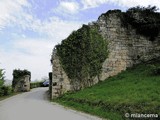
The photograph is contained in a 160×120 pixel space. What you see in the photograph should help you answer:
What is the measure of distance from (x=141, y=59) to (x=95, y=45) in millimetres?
4111

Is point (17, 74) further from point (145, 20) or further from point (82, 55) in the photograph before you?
point (145, 20)

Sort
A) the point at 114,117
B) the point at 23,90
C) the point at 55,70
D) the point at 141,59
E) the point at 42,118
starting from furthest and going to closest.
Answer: the point at 23,90, the point at 141,59, the point at 55,70, the point at 42,118, the point at 114,117

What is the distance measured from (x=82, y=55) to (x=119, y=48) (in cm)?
319

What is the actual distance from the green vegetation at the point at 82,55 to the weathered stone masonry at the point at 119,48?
1.50 ft

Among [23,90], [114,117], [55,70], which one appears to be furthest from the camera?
[23,90]

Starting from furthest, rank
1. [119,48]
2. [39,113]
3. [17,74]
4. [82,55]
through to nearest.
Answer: [17,74]
[119,48]
[82,55]
[39,113]

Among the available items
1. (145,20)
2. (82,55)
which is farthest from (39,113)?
(145,20)

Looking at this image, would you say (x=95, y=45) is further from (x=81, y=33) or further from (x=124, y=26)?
(x=124, y=26)

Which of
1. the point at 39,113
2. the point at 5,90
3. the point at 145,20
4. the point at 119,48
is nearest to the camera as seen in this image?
the point at 39,113

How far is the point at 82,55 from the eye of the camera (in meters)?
24.4

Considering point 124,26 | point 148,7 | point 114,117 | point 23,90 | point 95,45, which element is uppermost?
point 148,7

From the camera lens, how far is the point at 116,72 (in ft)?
81.7

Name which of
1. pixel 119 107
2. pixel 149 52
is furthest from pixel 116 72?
pixel 119 107

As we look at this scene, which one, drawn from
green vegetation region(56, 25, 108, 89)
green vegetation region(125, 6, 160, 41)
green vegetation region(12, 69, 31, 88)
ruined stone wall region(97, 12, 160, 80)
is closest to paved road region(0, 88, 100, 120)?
green vegetation region(56, 25, 108, 89)
